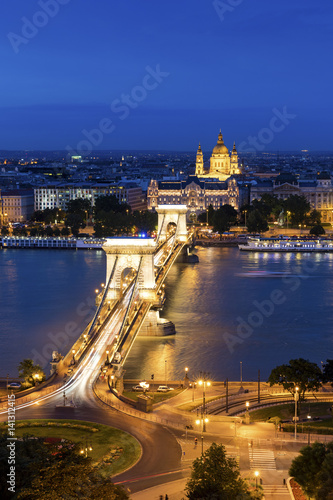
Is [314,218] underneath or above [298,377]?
underneath

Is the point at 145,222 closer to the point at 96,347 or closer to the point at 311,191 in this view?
the point at 311,191

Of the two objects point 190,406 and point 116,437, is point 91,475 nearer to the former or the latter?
point 116,437

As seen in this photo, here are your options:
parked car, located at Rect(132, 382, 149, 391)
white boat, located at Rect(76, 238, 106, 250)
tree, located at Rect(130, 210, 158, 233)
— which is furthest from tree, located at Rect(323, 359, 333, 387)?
tree, located at Rect(130, 210, 158, 233)

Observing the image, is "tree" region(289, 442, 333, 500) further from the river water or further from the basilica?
the basilica

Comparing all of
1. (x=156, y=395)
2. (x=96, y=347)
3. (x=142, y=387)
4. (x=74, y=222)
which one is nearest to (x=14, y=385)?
(x=96, y=347)

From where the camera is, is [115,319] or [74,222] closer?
[115,319]

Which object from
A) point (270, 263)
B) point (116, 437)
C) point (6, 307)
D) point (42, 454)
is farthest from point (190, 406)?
point (270, 263)
